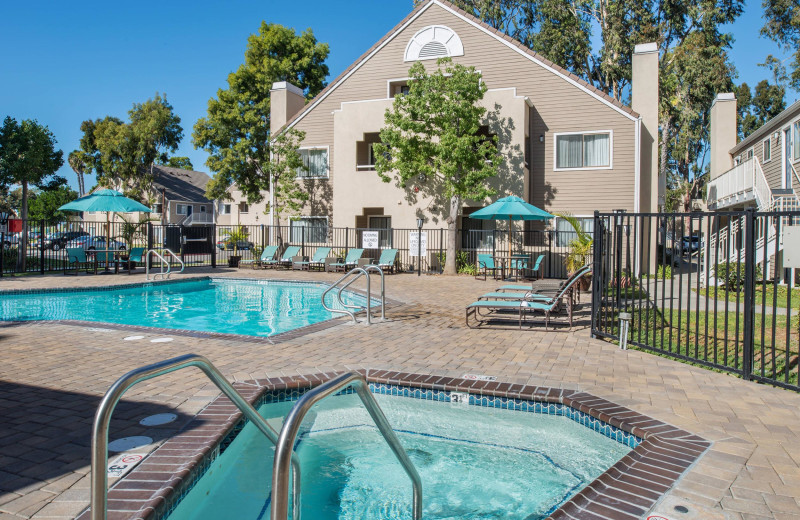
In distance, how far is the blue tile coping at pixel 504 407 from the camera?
9.57 feet

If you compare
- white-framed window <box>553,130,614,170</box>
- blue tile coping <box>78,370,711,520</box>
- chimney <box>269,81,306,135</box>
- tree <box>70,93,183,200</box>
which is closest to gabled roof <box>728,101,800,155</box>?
white-framed window <box>553,130,614,170</box>

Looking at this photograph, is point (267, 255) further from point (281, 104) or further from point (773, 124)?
point (773, 124)

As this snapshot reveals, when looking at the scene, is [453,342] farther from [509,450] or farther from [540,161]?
[540,161]

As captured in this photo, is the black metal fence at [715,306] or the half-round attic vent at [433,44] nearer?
the black metal fence at [715,306]

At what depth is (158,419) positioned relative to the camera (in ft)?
13.9

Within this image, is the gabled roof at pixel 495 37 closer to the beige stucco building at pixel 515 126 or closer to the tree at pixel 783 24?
the beige stucco building at pixel 515 126

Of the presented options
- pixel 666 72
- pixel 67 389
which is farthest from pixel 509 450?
pixel 666 72

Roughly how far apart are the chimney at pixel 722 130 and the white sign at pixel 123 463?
97.6 feet

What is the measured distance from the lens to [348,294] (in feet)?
49.5

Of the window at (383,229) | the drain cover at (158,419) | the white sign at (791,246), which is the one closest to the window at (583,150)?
the window at (383,229)

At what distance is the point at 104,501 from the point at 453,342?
5.86 m

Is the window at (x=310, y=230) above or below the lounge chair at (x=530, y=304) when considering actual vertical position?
above

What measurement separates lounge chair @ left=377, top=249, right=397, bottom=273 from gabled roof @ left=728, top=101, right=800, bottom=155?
14.7m

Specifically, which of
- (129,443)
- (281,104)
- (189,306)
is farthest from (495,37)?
(129,443)
